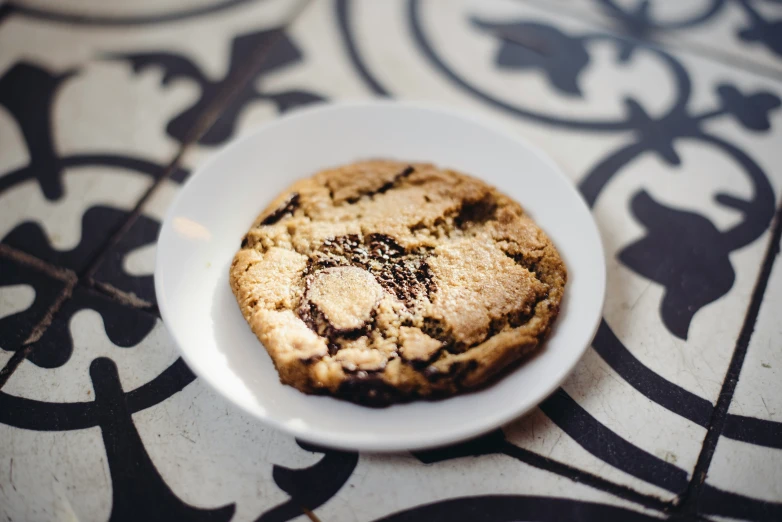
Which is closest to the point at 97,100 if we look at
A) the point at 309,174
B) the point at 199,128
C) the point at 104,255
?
the point at 199,128

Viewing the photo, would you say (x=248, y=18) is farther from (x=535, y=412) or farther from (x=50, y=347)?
(x=535, y=412)

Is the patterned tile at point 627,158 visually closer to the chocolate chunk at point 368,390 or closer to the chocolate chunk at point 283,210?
the chocolate chunk at point 368,390

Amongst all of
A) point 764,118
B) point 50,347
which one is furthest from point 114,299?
point 764,118

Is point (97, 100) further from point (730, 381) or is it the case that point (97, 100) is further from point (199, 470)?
point (730, 381)

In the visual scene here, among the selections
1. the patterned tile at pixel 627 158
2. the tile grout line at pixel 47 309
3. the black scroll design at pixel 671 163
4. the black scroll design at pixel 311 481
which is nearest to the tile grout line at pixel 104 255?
the tile grout line at pixel 47 309

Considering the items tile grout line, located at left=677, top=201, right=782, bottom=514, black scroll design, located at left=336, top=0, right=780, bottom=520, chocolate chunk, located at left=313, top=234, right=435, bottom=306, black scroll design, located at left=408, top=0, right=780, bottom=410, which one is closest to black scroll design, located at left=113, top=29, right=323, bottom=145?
black scroll design, located at left=336, top=0, right=780, bottom=520
